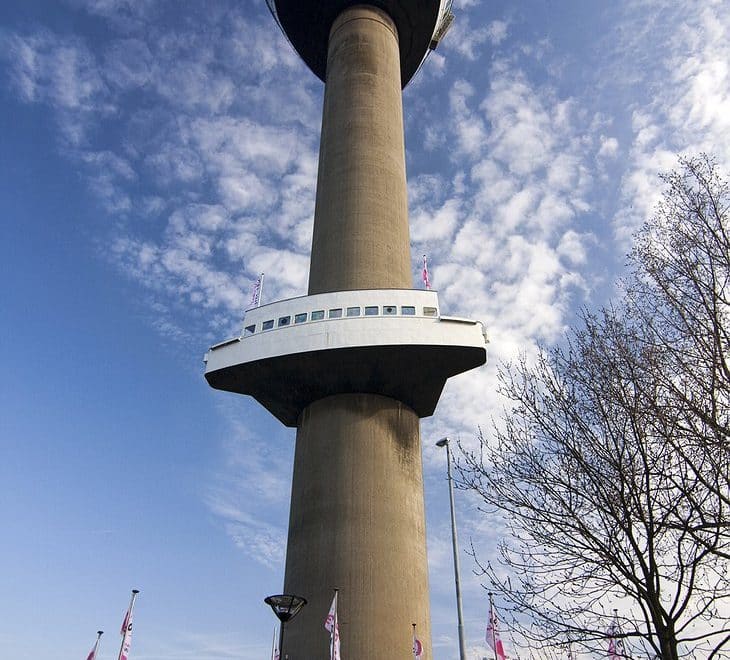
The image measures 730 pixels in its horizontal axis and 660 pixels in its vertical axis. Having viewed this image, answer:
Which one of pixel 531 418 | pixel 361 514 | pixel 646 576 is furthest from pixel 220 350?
pixel 646 576

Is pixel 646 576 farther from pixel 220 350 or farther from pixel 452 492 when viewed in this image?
pixel 220 350

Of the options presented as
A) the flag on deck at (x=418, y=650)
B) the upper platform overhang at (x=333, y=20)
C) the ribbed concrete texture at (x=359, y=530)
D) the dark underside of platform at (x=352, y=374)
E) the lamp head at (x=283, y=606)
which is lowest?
the lamp head at (x=283, y=606)

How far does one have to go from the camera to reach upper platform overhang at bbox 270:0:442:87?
42.8m

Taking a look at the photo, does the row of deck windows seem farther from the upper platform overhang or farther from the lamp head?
the upper platform overhang

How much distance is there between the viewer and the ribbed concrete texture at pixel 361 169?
31.1 m

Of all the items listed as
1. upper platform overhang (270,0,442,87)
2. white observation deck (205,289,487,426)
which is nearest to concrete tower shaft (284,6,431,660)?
white observation deck (205,289,487,426)

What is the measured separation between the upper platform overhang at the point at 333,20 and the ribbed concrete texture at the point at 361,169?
2.08 meters

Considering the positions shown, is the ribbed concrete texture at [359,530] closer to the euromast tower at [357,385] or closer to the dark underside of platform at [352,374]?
the euromast tower at [357,385]

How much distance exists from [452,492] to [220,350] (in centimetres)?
1195

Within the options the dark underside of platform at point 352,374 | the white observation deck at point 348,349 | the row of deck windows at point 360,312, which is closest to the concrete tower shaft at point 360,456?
the dark underside of platform at point 352,374

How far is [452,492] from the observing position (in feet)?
91.0

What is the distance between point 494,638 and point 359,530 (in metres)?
6.02

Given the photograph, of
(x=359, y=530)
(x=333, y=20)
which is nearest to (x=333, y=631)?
(x=359, y=530)

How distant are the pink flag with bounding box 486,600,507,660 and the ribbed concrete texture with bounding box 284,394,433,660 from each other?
308 cm
